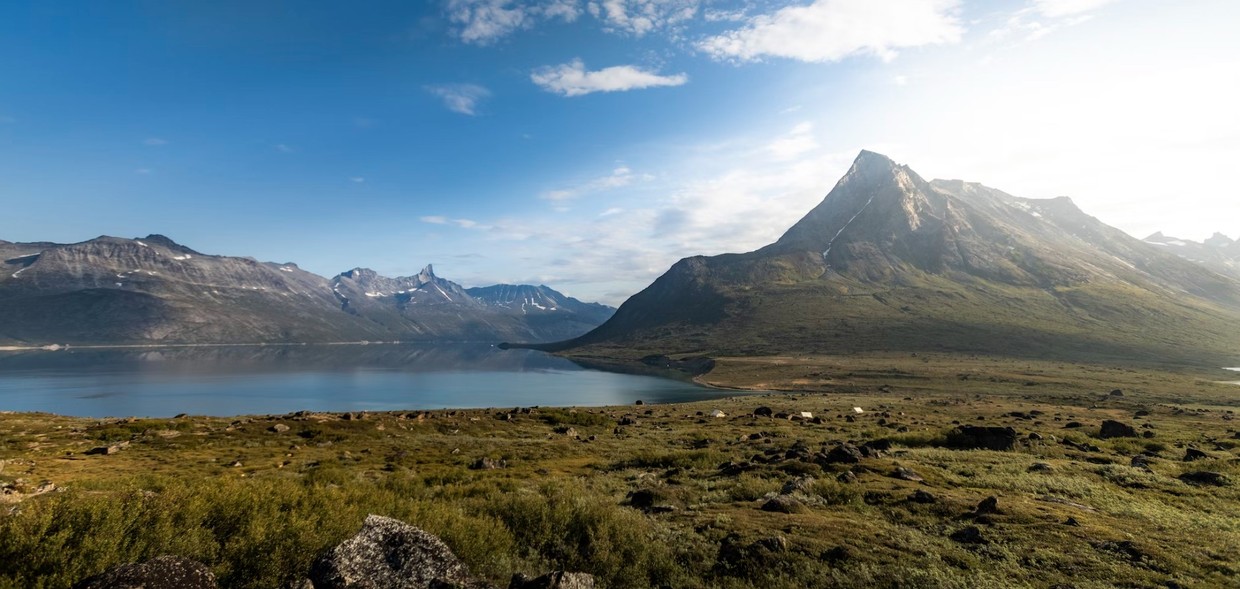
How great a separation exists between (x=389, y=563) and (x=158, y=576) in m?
3.71

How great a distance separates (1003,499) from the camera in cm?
2002

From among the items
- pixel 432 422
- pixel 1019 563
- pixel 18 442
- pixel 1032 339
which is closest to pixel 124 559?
pixel 1019 563

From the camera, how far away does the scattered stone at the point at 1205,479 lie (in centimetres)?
2405

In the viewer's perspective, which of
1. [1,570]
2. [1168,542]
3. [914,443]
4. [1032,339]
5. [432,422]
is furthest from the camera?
[1032,339]

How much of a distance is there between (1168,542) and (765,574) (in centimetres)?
1280

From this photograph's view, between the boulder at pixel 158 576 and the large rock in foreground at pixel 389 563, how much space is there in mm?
1819

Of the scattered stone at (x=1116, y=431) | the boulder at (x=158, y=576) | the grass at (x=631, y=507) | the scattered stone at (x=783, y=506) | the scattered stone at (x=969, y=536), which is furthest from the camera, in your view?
the scattered stone at (x=1116, y=431)

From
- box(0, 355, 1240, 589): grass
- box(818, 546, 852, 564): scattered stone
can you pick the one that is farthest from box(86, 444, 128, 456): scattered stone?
box(818, 546, 852, 564): scattered stone

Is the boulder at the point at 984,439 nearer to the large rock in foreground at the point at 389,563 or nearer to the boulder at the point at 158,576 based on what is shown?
the large rock in foreground at the point at 389,563

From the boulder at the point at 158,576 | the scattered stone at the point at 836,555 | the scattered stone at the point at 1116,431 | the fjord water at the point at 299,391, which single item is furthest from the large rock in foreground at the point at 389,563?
the fjord water at the point at 299,391

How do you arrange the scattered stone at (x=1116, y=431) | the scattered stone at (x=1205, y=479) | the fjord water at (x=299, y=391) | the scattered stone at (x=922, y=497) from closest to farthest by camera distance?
1. the scattered stone at (x=922, y=497)
2. the scattered stone at (x=1205, y=479)
3. the scattered stone at (x=1116, y=431)
4. the fjord water at (x=299, y=391)

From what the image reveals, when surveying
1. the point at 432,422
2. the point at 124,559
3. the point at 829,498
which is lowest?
the point at 432,422

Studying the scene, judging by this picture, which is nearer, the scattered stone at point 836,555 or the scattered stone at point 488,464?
the scattered stone at point 836,555

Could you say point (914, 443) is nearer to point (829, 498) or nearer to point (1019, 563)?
point (829, 498)
